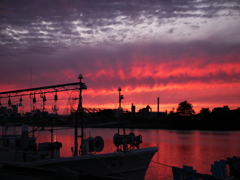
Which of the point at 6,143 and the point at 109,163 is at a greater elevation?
the point at 6,143

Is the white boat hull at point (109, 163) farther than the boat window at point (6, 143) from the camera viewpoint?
No

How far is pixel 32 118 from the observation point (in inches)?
995

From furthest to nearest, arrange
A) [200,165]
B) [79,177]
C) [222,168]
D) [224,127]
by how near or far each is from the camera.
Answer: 1. [224,127]
2. [200,165]
3. [222,168]
4. [79,177]

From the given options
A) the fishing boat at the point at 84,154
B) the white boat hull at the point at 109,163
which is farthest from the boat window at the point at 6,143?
the white boat hull at the point at 109,163

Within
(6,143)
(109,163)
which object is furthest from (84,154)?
(6,143)

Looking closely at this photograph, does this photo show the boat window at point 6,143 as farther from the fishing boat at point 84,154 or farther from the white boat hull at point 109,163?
the white boat hull at point 109,163

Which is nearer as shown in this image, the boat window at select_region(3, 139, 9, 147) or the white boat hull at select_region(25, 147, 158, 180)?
→ the white boat hull at select_region(25, 147, 158, 180)

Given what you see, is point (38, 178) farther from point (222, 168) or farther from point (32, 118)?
point (32, 118)

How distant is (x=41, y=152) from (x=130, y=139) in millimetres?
5971

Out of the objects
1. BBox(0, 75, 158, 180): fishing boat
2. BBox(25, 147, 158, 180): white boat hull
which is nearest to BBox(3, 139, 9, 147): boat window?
BBox(0, 75, 158, 180): fishing boat

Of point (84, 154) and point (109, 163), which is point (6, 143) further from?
point (109, 163)

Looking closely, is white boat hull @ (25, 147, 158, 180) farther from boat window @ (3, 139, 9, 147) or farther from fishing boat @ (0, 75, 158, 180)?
boat window @ (3, 139, 9, 147)

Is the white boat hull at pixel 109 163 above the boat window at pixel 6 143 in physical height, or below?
below

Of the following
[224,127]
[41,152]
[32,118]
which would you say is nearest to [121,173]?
[41,152]
